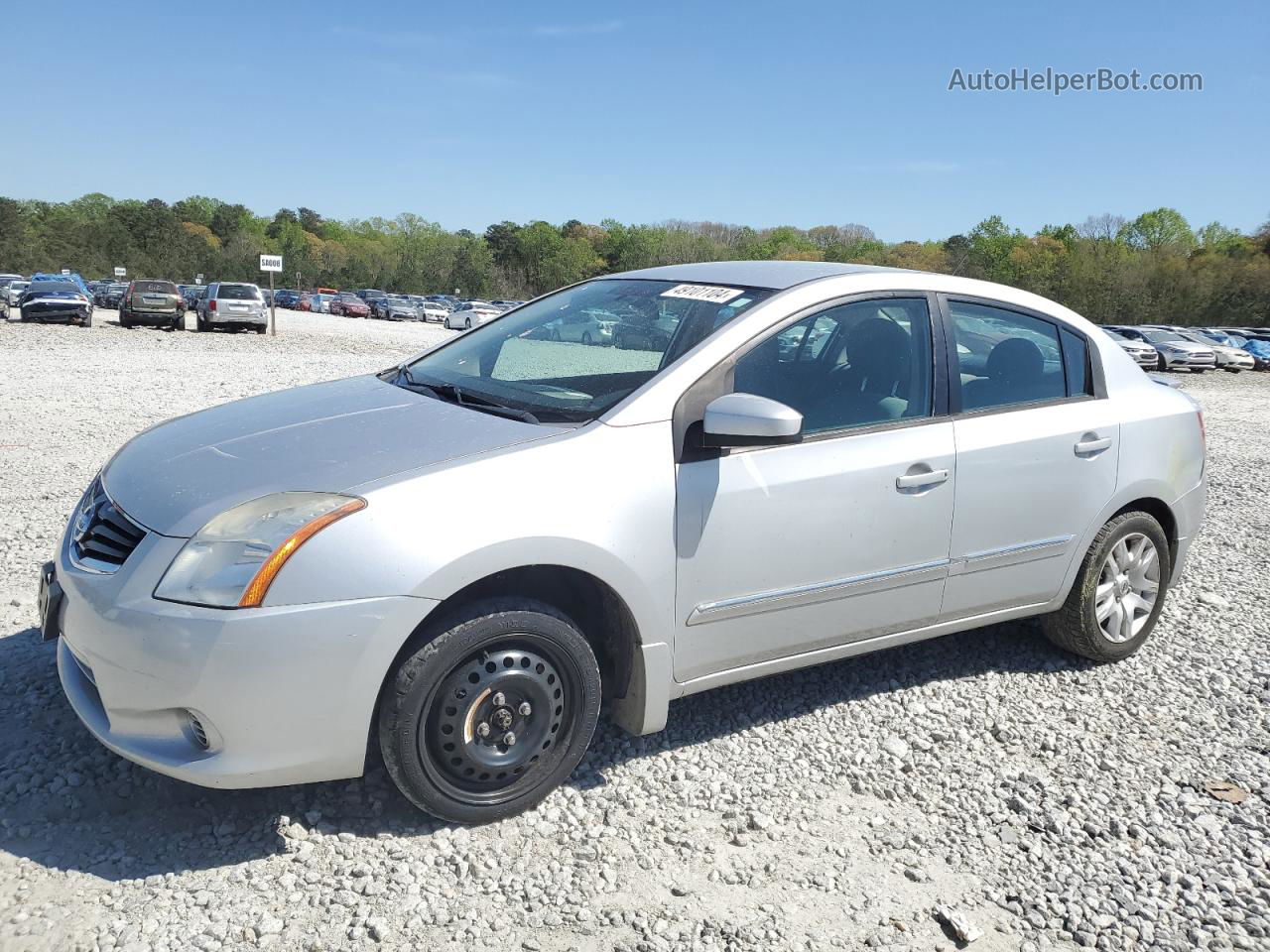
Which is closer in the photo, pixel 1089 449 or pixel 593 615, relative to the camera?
pixel 593 615

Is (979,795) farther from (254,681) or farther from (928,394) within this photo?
(254,681)

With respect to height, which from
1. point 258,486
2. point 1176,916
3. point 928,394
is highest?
point 928,394

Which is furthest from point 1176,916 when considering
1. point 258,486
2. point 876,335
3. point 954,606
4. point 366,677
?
point 258,486

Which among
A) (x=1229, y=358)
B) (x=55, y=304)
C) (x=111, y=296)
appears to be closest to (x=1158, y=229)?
(x=1229, y=358)

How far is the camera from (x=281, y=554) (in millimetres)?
2480

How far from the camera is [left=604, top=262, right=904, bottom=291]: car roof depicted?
11.7 feet

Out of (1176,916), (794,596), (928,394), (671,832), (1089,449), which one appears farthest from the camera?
(1089,449)

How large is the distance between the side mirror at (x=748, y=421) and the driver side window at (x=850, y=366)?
0.27 metres

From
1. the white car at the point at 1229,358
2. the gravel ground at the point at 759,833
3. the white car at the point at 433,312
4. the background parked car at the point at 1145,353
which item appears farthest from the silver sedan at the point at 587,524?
the white car at the point at 433,312

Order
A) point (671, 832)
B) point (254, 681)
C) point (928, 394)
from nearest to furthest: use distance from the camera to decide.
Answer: point (254, 681) < point (671, 832) < point (928, 394)

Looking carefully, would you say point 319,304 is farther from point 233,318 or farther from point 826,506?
point 826,506

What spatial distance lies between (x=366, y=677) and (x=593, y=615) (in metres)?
0.81

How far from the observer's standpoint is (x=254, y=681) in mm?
2455

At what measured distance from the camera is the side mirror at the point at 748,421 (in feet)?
9.36
